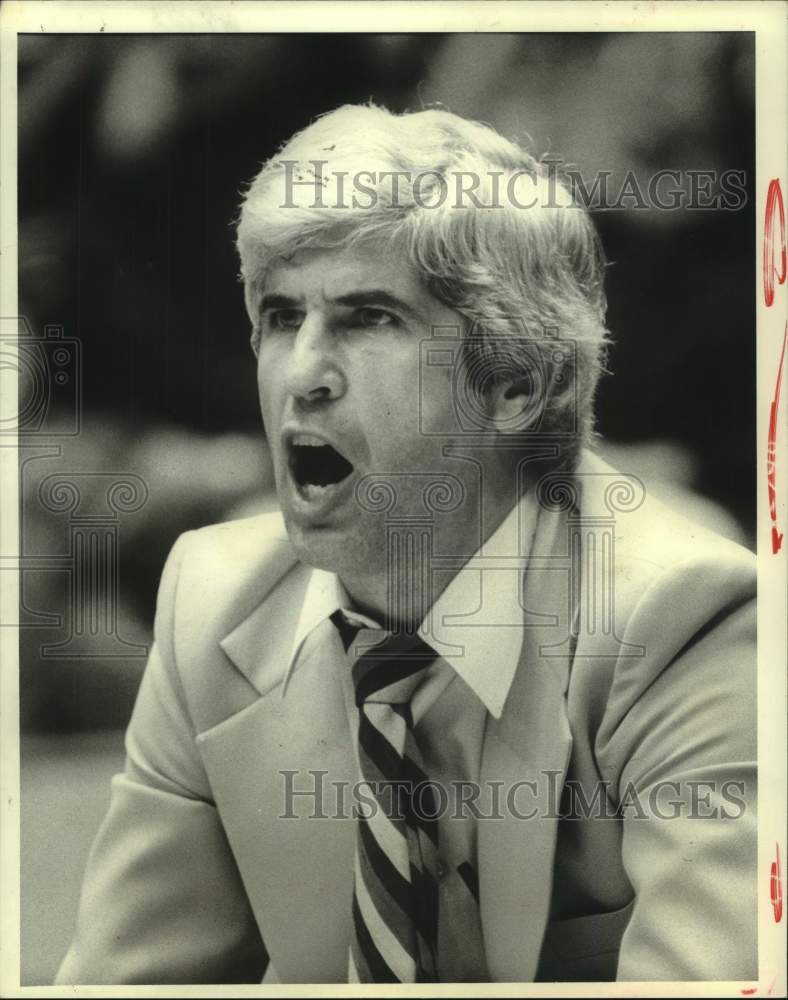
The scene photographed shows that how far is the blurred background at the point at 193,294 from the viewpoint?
1951 mm

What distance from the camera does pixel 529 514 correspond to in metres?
1.94

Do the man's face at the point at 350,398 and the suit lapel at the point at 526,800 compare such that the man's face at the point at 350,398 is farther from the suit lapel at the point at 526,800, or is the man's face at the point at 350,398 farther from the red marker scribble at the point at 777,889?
the red marker scribble at the point at 777,889

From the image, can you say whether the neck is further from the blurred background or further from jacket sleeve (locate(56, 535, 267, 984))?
jacket sleeve (locate(56, 535, 267, 984))

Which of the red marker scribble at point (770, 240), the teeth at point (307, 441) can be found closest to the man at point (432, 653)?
the teeth at point (307, 441)

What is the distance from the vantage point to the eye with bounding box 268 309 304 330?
1910 millimetres

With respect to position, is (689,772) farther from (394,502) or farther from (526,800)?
(394,502)

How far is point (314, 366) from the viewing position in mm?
1899

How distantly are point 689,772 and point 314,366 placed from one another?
0.94 m

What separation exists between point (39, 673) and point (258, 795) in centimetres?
44

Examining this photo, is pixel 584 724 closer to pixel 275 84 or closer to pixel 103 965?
pixel 103 965

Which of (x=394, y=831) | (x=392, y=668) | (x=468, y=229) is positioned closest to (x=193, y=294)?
(x=468, y=229)

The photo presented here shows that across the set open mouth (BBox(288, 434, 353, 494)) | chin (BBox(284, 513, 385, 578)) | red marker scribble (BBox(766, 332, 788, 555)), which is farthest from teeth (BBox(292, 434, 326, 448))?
red marker scribble (BBox(766, 332, 788, 555))

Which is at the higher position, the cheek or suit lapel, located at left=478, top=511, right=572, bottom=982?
the cheek

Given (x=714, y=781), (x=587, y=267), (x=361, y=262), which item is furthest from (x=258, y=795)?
(x=587, y=267)
